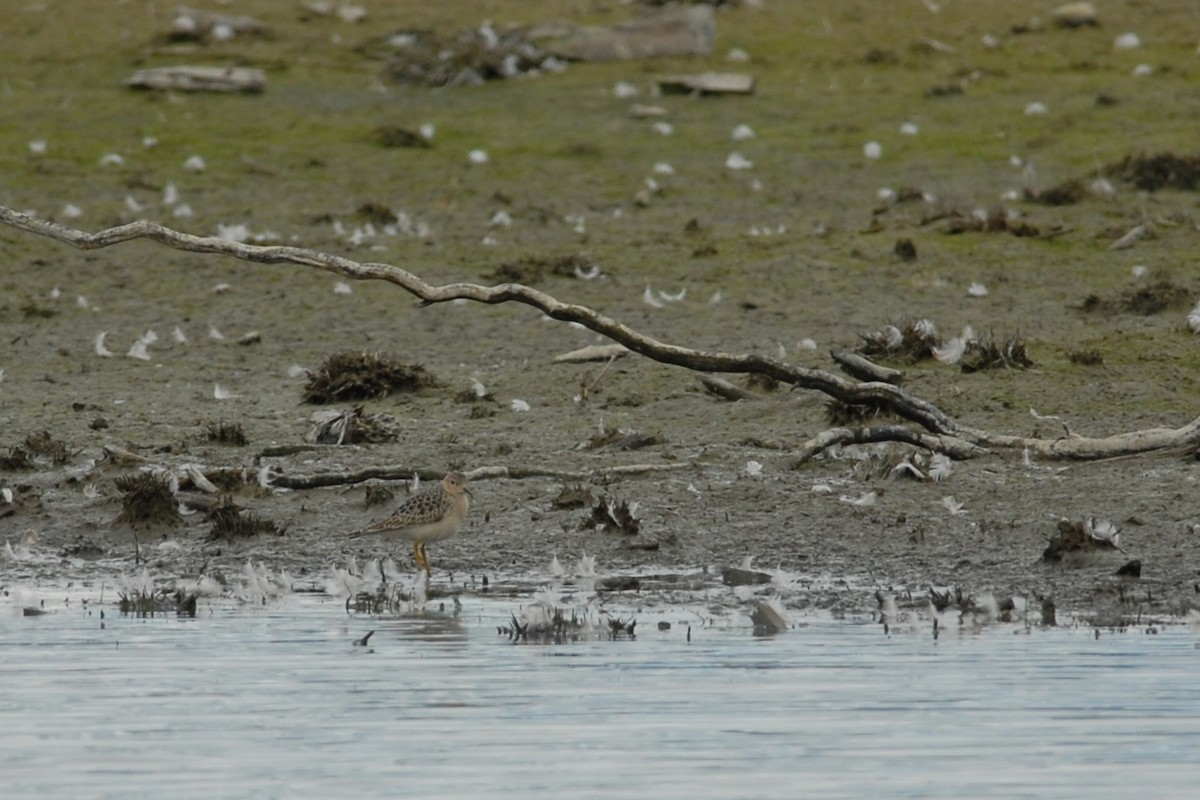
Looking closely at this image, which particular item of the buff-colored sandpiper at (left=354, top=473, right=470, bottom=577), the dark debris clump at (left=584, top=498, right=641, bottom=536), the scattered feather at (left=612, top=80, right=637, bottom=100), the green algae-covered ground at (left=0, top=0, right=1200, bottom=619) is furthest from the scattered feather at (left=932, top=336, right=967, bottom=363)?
the scattered feather at (left=612, top=80, right=637, bottom=100)

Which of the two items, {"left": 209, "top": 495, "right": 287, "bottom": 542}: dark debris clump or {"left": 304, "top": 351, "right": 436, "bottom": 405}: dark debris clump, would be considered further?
{"left": 304, "top": 351, "right": 436, "bottom": 405}: dark debris clump

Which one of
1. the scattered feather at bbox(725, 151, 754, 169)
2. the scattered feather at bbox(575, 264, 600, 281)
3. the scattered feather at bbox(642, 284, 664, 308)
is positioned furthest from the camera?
the scattered feather at bbox(725, 151, 754, 169)

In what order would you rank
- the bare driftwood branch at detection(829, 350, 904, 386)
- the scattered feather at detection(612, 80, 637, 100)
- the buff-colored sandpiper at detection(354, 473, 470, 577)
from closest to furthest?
the buff-colored sandpiper at detection(354, 473, 470, 577) → the bare driftwood branch at detection(829, 350, 904, 386) → the scattered feather at detection(612, 80, 637, 100)

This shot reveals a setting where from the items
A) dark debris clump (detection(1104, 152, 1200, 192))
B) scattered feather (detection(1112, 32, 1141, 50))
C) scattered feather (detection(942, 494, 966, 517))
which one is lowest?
scattered feather (detection(942, 494, 966, 517))

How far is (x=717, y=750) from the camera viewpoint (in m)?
7.42

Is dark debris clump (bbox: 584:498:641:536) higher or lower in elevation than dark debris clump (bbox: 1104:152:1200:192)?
lower

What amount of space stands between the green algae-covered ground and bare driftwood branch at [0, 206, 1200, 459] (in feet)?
0.62

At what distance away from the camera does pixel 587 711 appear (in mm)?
8086

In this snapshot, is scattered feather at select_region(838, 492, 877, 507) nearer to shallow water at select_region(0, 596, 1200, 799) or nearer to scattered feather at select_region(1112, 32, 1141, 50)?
shallow water at select_region(0, 596, 1200, 799)

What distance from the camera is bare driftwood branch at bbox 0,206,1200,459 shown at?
457 inches

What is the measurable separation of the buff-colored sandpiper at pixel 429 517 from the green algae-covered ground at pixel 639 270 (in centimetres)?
37

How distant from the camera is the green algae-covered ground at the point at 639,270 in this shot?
1251 centimetres

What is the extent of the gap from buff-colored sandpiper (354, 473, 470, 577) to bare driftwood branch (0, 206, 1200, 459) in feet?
3.39

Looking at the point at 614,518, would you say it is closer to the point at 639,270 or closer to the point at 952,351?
the point at 952,351
